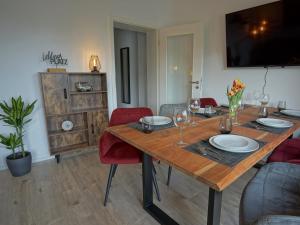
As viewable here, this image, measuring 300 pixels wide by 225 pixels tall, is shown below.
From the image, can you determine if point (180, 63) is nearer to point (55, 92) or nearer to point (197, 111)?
point (197, 111)

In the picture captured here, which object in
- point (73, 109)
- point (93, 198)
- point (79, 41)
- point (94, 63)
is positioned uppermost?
point (79, 41)

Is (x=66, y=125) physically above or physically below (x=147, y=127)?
below

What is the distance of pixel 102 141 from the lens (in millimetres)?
1607

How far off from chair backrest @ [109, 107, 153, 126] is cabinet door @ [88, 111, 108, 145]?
1.01 metres

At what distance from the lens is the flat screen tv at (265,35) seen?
2.10 m

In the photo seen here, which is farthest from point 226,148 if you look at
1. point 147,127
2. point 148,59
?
point 148,59

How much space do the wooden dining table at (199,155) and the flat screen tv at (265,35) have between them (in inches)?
39.3

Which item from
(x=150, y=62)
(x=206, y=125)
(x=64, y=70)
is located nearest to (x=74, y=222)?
(x=206, y=125)

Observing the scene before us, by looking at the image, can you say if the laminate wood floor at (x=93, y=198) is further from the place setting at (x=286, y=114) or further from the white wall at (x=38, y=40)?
the place setting at (x=286, y=114)

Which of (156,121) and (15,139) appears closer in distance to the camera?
(156,121)

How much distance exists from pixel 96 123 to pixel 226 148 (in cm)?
213

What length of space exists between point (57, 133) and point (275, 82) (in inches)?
113

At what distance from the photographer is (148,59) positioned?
391cm

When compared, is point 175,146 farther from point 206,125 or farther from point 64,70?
point 64,70
